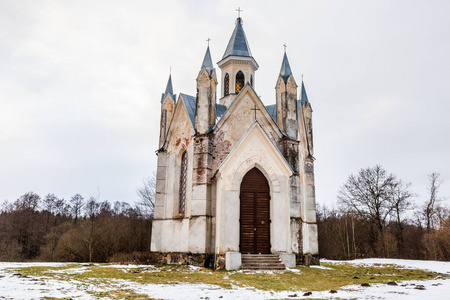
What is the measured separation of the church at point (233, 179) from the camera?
14.9 metres

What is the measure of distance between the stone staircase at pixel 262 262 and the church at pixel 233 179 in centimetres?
8

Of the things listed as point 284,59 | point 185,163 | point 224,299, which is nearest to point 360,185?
point 284,59

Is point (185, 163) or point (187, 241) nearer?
point (187, 241)

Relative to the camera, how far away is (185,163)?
60.4 feet

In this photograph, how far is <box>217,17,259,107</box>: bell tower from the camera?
2250cm

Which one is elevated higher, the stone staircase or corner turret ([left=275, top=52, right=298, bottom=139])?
corner turret ([left=275, top=52, right=298, bottom=139])

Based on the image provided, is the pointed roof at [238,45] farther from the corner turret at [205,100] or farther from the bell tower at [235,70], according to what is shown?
the corner turret at [205,100]

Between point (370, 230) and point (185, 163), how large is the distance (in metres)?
26.4

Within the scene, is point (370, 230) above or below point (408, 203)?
below

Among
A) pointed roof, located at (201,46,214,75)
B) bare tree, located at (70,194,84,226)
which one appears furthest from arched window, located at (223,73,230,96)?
bare tree, located at (70,194,84,226)

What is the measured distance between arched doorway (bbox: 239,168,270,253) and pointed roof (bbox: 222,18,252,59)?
1039 centimetres

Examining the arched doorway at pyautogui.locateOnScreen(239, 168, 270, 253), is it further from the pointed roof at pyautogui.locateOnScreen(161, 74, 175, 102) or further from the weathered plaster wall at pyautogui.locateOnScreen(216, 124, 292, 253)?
the pointed roof at pyautogui.locateOnScreen(161, 74, 175, 102)

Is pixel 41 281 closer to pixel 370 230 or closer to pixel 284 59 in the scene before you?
pixel 284 59

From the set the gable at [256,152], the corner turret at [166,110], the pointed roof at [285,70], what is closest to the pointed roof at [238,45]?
the pointed roof at [285,70]
